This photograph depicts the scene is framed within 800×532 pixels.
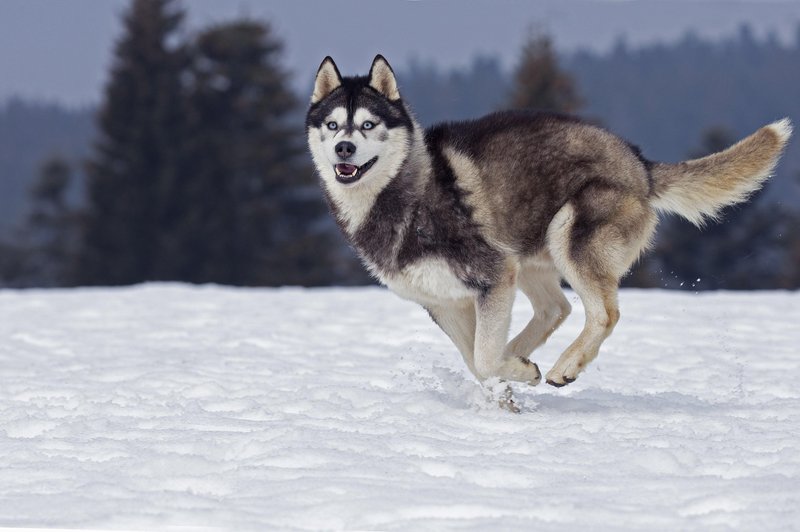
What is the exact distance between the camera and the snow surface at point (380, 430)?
13.1ft

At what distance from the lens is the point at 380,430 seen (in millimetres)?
5359

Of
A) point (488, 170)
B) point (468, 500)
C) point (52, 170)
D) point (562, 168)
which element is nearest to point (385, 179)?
point (488, 170)

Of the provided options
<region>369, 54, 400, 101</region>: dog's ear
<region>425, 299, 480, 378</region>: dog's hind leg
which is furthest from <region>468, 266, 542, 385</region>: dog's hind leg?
<region>369, 54, 400, 101</region>: dog's ear

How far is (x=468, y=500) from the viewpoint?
4.07 metres

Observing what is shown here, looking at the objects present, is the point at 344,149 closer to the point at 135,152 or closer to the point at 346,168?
the point at 346,168

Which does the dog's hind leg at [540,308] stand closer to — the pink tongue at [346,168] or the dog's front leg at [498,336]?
the dog's front leg at [498,336]

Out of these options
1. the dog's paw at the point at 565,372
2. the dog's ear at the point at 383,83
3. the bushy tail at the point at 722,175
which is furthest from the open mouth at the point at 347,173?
the bushy tail at the point at 722,175

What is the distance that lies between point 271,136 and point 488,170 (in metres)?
32.1

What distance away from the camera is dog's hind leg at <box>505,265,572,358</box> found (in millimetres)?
6242

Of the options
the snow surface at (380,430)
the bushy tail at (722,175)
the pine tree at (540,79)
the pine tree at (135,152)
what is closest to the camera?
the snow surface at (380,430)

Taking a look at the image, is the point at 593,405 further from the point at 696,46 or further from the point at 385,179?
the point at 696,46

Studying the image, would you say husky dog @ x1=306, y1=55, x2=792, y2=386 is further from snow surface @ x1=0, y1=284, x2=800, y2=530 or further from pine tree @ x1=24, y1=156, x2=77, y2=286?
pine tree @ x1=24, y1=156, x2=77, y2=286

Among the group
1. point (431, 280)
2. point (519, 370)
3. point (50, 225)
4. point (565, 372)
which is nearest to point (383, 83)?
point (431, 280)

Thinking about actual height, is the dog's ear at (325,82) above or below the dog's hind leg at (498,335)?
above
